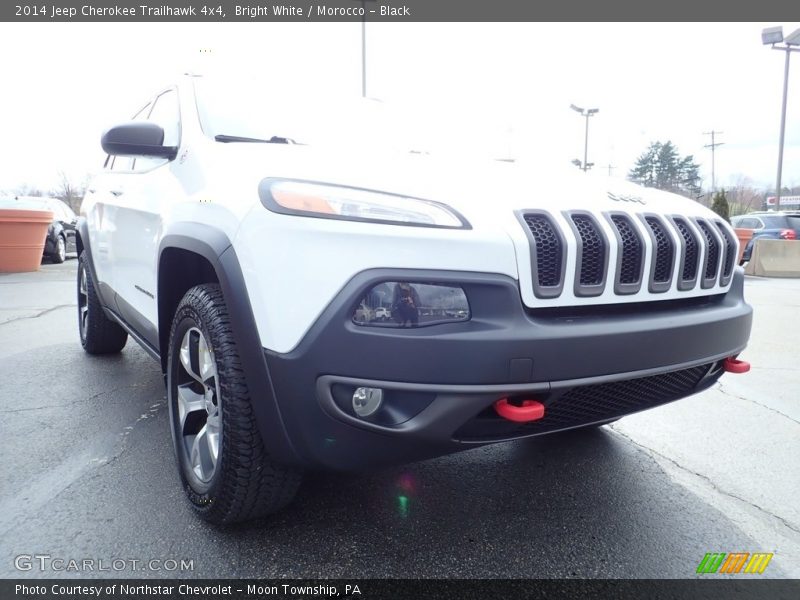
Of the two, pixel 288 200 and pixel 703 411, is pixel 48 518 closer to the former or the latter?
pixel 288 200

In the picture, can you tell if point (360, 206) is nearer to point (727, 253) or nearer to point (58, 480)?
point (727, 253)

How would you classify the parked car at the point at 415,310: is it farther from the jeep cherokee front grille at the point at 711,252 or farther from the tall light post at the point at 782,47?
the tall light post at the point at 782,47

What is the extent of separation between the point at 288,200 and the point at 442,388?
0.66 meters

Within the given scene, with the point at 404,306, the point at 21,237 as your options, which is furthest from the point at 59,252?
the point at 404,306

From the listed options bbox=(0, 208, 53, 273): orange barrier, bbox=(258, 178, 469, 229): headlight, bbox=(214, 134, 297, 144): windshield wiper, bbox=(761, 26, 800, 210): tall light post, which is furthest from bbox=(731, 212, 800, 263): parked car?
bbox=(0, 208, 53, 273): orange barrier

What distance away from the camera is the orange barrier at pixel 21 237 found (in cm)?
1010

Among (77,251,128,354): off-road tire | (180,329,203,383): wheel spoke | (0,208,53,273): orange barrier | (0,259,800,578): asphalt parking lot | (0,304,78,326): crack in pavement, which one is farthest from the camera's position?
(0,208,53,273): orange barrier

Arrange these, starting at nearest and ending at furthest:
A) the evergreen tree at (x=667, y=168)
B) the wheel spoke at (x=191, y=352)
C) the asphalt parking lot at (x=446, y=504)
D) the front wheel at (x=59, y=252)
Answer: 1. the asphalt parking lot at (x=446, y=504)
2. the wheel spoke at (x=191, y=352)
3. the front wheel at (x=59, y=252)
4. the evergreen tree at (x=667, y=168)

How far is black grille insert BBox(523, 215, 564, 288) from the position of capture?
4.90ft

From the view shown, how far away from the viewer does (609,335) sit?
1.50 meters

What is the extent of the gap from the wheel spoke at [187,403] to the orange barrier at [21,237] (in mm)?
10193

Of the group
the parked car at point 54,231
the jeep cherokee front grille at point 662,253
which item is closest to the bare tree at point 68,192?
the parked car at point 54,231

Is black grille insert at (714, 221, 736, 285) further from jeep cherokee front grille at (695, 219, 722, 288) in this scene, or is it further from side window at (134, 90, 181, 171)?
side window at (134, 90, 181, 171)

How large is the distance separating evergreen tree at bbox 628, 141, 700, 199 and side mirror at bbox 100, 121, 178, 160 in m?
58.2
